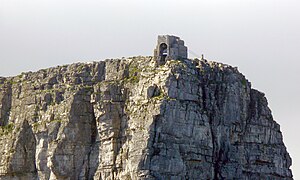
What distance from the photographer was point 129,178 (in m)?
158

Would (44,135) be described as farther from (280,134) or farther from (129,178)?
(280,134)

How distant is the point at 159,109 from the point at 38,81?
19.1m

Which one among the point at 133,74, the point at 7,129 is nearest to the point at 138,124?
the point at 133,74

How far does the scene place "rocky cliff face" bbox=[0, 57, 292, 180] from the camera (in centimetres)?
15775

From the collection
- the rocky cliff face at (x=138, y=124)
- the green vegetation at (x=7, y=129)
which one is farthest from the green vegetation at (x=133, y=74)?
the green vegetation at (x=7, y=129)

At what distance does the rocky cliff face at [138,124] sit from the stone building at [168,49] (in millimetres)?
1119

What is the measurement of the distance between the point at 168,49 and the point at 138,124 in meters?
8.85

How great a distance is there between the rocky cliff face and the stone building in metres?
1.12

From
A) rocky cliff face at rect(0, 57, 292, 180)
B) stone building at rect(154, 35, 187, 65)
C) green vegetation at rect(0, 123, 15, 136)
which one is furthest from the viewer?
green vegetation at rect(0, 123, 15, 136)

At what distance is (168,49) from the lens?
16250 cm

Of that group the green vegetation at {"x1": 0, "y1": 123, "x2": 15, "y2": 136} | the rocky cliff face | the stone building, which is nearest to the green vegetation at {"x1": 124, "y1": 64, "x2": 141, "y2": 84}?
the rocky cliff face

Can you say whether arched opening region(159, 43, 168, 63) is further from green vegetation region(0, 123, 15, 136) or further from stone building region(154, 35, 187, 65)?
green vegetation region(0, 123, 15, 136)

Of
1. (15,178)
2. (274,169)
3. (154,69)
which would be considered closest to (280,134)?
(274,169)

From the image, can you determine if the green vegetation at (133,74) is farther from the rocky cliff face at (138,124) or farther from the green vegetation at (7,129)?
the green vegetation at (7,129)
